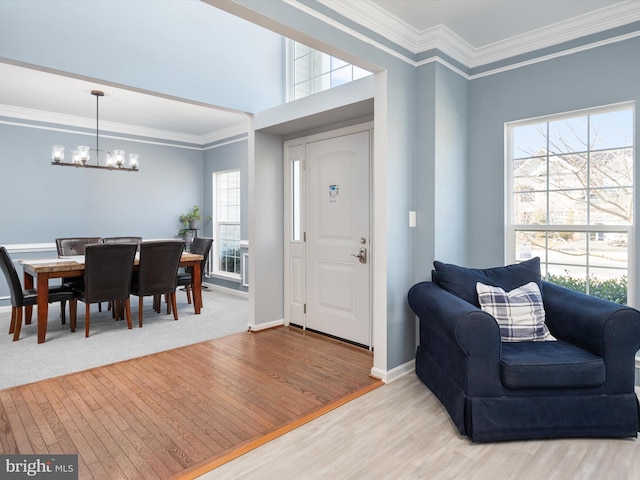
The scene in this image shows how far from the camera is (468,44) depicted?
3.20 meters

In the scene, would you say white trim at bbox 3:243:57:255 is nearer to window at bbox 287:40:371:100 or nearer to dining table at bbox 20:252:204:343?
dining table at bbox 20:252:204:343

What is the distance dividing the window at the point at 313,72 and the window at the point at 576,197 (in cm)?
158

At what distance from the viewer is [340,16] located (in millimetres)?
2502

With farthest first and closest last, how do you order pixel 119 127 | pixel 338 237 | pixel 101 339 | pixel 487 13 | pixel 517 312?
pixel 119 127
pixel 101 339
pixel 338 237
pixel 487 13
pixel 517 312

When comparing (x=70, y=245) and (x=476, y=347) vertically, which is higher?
(x=70, y=245)

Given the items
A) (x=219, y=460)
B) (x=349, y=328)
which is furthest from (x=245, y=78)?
(x=219, y=460)

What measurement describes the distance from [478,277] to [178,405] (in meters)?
2.19

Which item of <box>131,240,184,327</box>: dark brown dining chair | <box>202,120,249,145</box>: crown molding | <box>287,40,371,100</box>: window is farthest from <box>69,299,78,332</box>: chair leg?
<box>202,120,249,145</box>: crown molding

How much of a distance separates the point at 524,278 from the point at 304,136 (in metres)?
2.52

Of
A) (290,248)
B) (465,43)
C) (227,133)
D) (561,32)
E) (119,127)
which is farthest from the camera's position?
(227,133)

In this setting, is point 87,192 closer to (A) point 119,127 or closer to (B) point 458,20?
(A) point 119,127

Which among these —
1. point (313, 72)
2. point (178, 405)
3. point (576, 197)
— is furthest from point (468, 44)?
point (178, 405)

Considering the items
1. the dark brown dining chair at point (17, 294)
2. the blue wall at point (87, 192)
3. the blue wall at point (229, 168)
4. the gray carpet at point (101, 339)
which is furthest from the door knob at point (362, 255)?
the blue wall at point (87, 192)

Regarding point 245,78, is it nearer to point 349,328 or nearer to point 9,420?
point 349,328
